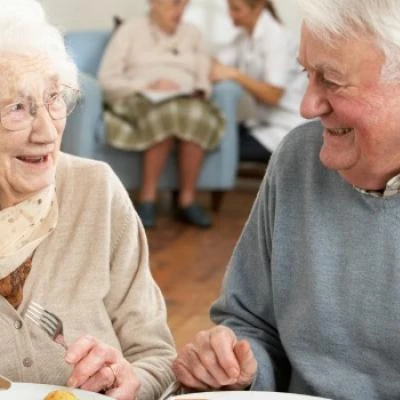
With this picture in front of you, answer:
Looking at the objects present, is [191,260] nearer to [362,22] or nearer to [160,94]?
[160,94]

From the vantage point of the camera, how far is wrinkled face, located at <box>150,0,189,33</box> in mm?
5430

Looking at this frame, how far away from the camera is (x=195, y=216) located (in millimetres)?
5375

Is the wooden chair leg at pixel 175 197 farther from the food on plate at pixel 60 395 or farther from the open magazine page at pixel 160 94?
the food on plate at pixel 60 395

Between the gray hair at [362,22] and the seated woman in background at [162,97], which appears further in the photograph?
the seated woman in background at [162,97]

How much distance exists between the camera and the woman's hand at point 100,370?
134 centimetres

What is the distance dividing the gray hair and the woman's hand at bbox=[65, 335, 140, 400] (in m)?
0.51

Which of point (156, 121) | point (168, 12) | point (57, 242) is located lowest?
point (156, 121)

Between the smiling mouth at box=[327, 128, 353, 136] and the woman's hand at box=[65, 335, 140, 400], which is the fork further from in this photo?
the smiling mouth at box=[327, 128, 353, 136]

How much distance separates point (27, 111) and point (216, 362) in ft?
1.53

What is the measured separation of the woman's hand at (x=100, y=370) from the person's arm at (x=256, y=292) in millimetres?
212

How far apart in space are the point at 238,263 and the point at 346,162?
30 centimetres

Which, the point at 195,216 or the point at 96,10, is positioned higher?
the point at 96,10

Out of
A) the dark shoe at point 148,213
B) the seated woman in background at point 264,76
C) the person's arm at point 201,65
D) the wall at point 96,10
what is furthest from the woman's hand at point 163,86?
the wall at point 96,10

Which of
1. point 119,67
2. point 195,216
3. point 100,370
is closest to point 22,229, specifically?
point 100,370
